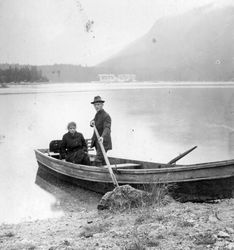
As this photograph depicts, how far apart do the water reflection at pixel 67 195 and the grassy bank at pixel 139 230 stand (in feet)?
7.63

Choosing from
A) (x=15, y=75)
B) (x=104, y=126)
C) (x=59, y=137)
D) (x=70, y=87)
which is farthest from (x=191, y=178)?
(x=70, y=87)

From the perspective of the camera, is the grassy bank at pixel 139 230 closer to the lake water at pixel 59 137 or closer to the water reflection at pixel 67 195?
the water reflection at pixel 67 195

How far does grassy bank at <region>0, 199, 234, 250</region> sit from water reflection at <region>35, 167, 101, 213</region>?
2325 mm

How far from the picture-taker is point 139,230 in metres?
5.98

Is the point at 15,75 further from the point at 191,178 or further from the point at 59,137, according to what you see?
the point at 191,178

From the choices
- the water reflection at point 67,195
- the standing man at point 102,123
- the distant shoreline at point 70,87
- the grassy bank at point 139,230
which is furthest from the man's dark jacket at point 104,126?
the distant shoreline at point 70,87

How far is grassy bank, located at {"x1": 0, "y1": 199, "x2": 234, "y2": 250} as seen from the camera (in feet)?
17.5

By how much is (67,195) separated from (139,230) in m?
5.84

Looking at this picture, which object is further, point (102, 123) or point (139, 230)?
point (102, 123)

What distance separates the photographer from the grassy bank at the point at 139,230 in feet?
17.5

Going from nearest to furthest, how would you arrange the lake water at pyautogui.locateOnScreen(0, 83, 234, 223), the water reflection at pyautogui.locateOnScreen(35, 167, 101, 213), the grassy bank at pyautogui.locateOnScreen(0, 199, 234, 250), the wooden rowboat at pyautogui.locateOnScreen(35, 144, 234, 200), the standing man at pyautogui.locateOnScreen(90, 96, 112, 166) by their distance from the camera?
the grassy bank at pyautogui.locateOnScreen(0, 199, 234, 250)
the wooden rowboat at pyautogui.locateOnScreen(35, 144, 234, 200)
the water reflection at pyautogui.locateOnScreen(35, 167, 101, 213)
the standing man at pyautogui.locateOnScreen(90, 96, 112, 166)
the lake water at pyautogui.locateOnScreen(0, 83, 234, 223)

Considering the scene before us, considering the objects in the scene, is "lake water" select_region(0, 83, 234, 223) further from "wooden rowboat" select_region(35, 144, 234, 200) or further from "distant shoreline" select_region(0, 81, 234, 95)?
"distant shoreline" select_region(0, 81, 234, 95)

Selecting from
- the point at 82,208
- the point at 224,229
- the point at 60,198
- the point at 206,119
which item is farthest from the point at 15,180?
the point at 206,119

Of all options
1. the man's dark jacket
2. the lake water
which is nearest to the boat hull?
the man's dark jacket
